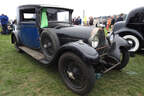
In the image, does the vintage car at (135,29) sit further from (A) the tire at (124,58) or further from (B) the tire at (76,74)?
(B) the tire at (76,74)

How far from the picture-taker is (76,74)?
200cm

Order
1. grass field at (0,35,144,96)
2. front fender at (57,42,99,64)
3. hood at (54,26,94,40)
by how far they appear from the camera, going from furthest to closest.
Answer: hood at (54,26,94,40) < grass field at (0,35,144,96) < front fender at (57,42,99,64)

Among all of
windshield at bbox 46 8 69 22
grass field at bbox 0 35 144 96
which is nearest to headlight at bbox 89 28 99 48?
grass field at bbox 0 35 144 96

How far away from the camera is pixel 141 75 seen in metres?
2.67

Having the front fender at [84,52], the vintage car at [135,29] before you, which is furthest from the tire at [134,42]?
the front fender at [84,52]

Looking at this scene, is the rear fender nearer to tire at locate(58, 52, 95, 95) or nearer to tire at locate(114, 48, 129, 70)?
tire at locate(114, 48, 129, 70)

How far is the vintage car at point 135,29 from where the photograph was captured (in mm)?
4223

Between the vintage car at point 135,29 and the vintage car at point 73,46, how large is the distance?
193cm

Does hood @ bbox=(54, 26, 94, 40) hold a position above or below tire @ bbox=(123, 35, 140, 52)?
above

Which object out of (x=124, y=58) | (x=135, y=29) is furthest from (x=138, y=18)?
(x=124, y=58)

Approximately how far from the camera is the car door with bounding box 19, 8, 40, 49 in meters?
→ 3.07

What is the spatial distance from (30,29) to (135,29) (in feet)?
13.1

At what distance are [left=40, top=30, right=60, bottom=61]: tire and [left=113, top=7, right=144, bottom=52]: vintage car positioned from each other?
10.9 feet

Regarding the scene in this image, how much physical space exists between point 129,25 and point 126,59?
2376 mm
